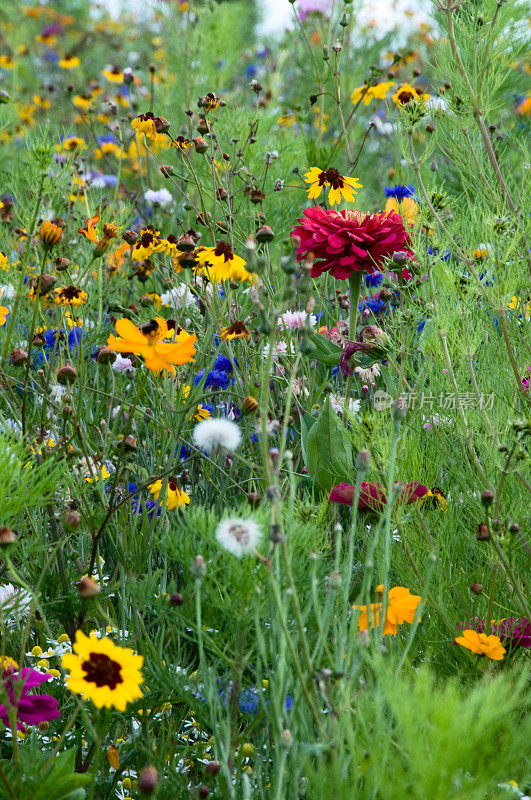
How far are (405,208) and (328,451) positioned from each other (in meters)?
0.69

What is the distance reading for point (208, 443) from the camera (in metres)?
0.77

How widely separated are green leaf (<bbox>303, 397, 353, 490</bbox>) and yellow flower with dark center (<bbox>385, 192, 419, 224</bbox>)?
0.34 m

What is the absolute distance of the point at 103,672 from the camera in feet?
2.25

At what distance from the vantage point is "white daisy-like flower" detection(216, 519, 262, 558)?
0.67 m

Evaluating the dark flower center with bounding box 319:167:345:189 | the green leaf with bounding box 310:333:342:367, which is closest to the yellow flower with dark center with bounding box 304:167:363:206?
the dark flower center with bounding box 319:167:345:189

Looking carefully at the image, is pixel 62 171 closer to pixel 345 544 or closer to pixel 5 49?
pixel 345 544

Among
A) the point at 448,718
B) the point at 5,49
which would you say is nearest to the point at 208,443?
the point at 448,718

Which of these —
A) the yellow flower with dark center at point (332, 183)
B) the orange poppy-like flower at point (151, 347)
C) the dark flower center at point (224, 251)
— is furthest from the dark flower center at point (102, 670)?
the yellow flower with dark center at point (332, 183)

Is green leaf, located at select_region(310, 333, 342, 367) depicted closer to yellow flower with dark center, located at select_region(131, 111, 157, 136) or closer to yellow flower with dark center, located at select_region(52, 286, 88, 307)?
yellow flower with dark center, located at select_region(52, 286, 88, 307)

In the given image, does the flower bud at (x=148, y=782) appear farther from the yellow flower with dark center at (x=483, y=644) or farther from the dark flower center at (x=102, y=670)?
the yellow flower with dark center at (x=483, y=644)

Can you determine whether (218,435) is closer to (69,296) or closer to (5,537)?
(5,537)

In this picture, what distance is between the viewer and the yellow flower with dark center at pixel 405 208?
128cm

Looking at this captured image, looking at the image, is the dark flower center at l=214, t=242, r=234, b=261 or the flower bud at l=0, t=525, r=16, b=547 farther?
the dark flower center at l=214, t=242, r=234, b=261

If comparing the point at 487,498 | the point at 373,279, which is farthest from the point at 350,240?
the point at 373,279
